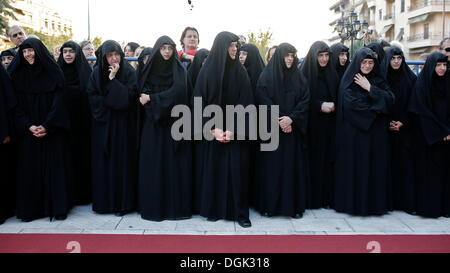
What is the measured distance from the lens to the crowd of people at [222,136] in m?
4.66

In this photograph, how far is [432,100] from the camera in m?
4.94

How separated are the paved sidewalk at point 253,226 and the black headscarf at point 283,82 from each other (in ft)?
3.95

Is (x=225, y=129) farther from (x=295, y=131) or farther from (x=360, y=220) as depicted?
(x=360, y=220)

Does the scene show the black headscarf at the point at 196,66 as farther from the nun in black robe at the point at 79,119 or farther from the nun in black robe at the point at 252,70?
the nun in black robe at the point at 79,119

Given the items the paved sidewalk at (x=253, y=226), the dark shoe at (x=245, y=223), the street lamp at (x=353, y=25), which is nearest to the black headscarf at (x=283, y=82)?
the paved sidewalk at (x=253, y=226)

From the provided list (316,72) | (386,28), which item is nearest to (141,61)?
(316,72)

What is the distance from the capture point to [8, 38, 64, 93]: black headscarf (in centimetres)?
462

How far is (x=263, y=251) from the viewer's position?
3787 millimetres

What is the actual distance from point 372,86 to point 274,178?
173 centimetres

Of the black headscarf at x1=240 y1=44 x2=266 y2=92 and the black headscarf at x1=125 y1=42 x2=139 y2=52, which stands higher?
the black headscarf at x1=125 y1=42 x2=139 y2=52

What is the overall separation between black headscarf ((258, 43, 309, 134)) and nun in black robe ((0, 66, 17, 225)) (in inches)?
124

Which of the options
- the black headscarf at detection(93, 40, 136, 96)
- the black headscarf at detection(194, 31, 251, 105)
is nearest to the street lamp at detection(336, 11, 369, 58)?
the black headscarf at detection(194, 31, 251, 105)

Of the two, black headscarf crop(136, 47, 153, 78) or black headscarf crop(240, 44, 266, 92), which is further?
black headscarf crop(240, 44, 266, 92)

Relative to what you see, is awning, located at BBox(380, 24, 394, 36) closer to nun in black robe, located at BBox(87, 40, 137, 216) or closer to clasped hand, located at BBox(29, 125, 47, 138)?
nun in black robe, located at BBox(87, 40, 137, 216)
